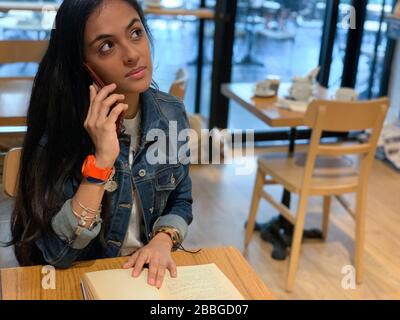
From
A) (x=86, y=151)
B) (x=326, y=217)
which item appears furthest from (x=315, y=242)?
(x=86, y=151)

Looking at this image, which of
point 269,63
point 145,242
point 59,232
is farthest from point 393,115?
point 59,232

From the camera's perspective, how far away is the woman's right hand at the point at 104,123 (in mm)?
957

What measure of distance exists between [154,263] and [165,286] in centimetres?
6

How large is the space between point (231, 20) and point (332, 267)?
1.71 metres

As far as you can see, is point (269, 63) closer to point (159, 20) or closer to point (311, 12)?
point (311, 12)

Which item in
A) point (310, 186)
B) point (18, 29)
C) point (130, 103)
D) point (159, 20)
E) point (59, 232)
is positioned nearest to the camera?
point (59, 232)

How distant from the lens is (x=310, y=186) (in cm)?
217

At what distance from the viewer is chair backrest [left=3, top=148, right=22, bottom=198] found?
105 cm

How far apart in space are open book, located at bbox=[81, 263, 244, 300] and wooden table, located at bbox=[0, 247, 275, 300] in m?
0.04

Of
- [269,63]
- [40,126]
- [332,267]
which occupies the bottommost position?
[332,267]

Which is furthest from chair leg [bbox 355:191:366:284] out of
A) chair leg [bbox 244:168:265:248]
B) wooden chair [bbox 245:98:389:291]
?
chair leg [bbox 244:168:265:248]

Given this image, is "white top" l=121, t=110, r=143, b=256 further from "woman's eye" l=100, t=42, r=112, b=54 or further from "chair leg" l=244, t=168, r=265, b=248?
"chair leg" l=244, t=168, r=265, b=248

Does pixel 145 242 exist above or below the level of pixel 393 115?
above
